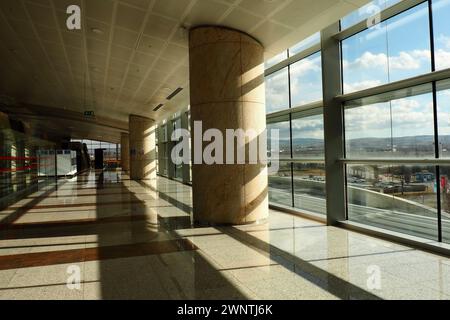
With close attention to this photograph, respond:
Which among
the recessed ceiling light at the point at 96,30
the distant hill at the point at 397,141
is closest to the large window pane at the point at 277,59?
the distant hill at the point at 397,141

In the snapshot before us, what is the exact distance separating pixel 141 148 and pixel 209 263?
22.3m

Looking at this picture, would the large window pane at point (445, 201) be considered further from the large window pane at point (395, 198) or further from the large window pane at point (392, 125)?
the large window pane at point (392, 125)

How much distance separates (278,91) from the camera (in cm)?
1082

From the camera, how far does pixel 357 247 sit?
20.0 feet

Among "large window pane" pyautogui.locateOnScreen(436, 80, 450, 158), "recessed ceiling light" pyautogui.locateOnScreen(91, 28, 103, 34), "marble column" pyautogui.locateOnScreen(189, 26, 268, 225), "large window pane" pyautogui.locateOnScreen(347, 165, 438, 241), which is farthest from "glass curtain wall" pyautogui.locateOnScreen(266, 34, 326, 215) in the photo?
"recessed ceiling light" pyautogui.locateOnScreen(91, 28, 103, 34)

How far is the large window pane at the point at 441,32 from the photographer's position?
5730 millimetres

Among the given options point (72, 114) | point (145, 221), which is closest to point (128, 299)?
point (145, 221)

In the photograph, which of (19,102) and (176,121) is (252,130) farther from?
(19,102)

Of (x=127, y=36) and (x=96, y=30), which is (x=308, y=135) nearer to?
(x=127, y=36)

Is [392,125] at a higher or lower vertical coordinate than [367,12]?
lower

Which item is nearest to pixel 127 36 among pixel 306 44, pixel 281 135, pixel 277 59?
pixel 277 59

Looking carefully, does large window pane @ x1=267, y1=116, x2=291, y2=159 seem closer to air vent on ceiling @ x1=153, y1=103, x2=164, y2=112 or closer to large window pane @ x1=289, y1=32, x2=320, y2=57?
large window pane @ x1=289, y1=32, x2=320, y2=57

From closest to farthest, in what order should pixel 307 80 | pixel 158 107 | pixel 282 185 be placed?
pixel 307 80, pixel 282 185, pixel 158 107

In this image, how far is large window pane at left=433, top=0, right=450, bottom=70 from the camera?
573 cm
